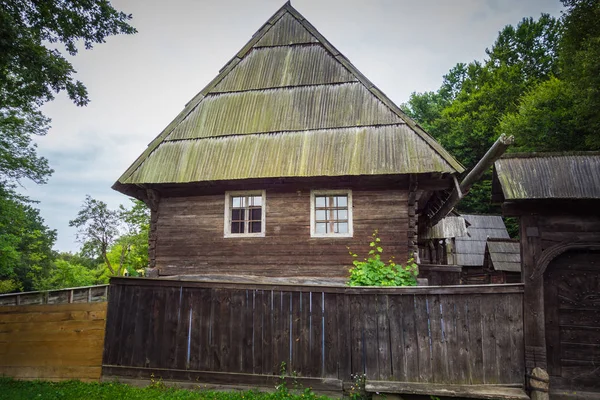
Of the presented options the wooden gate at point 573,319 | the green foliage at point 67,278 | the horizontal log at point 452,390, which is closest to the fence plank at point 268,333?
the horizontal log at point 452,390

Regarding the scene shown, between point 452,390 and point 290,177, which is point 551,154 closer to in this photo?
point 452,390

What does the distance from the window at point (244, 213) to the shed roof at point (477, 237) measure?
17.4 metres

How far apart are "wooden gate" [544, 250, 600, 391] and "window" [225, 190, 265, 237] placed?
21.8 feet

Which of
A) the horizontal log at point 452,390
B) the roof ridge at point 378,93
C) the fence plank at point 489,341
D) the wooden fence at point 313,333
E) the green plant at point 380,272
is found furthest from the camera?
the roof ridge at point 378,93

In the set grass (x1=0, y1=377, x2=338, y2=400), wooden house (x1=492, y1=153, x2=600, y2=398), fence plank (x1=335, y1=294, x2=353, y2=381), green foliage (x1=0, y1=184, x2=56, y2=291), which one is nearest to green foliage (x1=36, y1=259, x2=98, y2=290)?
green foliage (x1=0, y1=184, x2=56, y2=291)

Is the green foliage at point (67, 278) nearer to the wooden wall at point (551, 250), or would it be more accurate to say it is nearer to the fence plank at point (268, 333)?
the fence plank at point (268, 333)

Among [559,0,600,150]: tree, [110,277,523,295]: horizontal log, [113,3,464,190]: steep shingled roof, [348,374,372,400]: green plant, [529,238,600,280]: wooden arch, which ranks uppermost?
[559,0,600,150]: tree

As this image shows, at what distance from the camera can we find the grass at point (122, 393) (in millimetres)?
5488

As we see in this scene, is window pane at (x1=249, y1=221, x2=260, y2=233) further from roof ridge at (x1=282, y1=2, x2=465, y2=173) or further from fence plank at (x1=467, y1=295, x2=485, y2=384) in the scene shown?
fence plank at (x1=467, y1=295, x2=485, y2=384)

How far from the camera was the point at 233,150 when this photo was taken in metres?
9.56

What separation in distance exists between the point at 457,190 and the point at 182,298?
6744 mm

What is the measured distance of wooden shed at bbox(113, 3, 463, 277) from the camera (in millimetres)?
8695

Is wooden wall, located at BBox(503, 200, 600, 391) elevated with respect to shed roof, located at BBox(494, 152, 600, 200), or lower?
lower

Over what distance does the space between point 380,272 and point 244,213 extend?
4.06m
